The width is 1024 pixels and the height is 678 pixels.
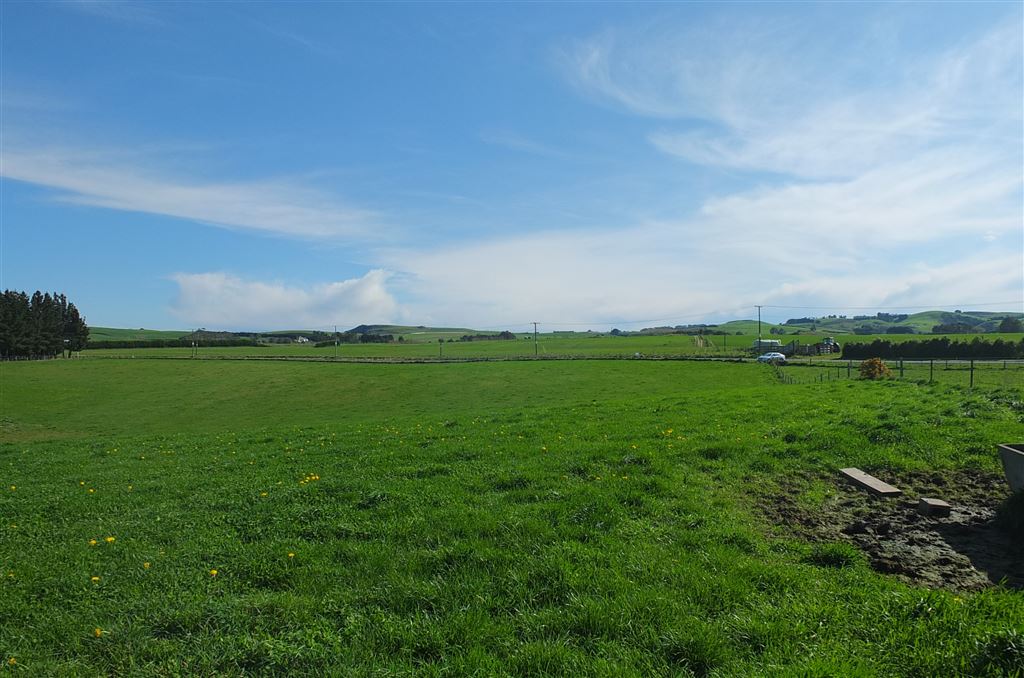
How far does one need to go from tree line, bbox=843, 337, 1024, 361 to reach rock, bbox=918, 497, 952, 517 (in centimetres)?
7489

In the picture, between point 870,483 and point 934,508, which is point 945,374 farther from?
point 934,508

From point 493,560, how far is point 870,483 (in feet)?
20.5

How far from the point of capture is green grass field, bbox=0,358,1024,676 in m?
4.29

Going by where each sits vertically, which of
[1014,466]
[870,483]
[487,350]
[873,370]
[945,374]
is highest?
[1014,466]

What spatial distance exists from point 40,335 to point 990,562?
145834mm

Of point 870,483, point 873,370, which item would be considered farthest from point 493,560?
point 873,370

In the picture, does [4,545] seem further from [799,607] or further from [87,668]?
[799,607]

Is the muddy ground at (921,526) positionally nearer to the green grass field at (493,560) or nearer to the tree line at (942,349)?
the green grass field at (493,560)

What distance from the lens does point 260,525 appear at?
23.9 ft

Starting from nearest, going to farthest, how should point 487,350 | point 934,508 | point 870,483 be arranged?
point 934,508, point 870,483, point 487,350

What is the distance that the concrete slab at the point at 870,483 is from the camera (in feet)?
26.2

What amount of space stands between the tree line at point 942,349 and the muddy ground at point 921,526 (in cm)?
7350

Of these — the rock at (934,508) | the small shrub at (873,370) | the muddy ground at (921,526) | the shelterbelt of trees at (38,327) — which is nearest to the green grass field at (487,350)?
the shelterbelt of trees at (38,327)

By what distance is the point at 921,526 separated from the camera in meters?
6.74
